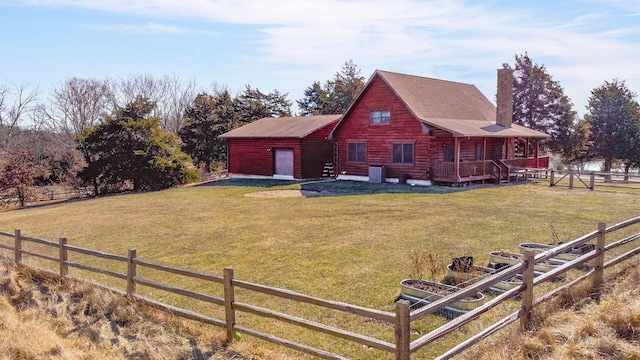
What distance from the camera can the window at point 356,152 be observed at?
27641 millimetres

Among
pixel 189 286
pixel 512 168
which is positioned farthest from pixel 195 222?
pixel 512 168

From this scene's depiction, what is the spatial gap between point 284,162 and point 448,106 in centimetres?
1089

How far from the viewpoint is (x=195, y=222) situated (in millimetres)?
15852

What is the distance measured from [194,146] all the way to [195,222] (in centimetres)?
2789

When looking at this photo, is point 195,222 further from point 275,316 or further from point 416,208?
point 275,316

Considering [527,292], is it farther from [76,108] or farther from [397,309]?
[76,108]

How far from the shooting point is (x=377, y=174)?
26.3 meters

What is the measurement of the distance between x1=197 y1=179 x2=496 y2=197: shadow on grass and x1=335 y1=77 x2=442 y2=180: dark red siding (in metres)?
1.22

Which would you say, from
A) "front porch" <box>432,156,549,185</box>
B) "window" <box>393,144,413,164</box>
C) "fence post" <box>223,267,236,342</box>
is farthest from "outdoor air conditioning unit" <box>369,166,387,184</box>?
"fence post" <box>223,267,236,342</box>

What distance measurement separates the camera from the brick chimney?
27750 mm

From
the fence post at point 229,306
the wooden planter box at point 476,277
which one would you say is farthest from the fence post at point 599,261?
the fence post at point 229,306

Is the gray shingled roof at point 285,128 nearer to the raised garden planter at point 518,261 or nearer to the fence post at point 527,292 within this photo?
the raised garden planter at point 518,261

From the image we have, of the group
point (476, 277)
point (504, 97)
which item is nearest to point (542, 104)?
point (504, 97)

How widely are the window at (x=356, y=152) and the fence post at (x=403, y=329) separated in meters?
23.1
